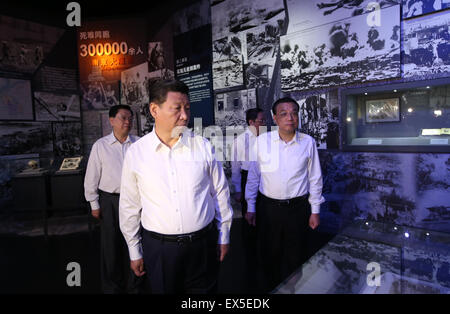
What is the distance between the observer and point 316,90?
3.87 meters

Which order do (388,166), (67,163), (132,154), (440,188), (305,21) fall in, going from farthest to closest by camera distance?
(67,163)
(305,21)
(388,166)
(440,188)
(132,154)

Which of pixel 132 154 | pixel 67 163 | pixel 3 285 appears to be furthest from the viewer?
pixel 67 163

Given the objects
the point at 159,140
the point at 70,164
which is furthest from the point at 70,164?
the point at 159,140

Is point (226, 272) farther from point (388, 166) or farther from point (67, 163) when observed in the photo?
point (67, 163)

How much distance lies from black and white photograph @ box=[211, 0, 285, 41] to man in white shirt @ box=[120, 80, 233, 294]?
3.31 m

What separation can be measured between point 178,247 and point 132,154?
→ 610 mm

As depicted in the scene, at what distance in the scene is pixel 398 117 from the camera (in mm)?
3410

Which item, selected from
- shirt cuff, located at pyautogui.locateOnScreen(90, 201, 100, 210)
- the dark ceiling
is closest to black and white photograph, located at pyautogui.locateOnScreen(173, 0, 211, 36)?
the dark ceiling

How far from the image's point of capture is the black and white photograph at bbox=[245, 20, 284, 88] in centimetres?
423

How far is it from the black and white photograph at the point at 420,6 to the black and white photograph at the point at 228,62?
2289mm

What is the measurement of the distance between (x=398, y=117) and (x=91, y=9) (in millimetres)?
6207

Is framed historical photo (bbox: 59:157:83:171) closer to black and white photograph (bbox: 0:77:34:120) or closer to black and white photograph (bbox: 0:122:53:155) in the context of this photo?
black and white photograph (bbox: 0:122:53:155)
